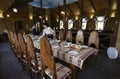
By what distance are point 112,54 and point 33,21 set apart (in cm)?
948

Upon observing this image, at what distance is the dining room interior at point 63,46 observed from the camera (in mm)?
1744

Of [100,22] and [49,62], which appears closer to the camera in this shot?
[49,62]

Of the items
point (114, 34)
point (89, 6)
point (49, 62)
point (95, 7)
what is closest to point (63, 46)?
point (49, 62)

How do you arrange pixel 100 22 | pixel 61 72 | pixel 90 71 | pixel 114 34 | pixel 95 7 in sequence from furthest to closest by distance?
pixel 100 22 < pixel 95 7 < pixel 114 34 < pixel 90 71 < pixel 61 72

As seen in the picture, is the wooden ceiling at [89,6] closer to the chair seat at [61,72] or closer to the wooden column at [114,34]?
the wooden column at [114,34]

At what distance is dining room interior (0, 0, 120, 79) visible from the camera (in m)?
1.74

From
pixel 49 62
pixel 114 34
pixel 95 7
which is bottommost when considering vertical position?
pixel 49 62

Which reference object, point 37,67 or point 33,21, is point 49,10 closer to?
point 33,21

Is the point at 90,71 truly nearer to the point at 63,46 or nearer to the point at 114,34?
the point at 63,46

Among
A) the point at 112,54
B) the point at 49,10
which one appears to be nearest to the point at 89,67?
the point at 112,54

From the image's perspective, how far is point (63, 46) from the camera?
7.79 ft

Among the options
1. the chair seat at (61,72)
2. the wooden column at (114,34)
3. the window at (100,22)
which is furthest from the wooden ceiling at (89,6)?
the chair seat at (61,72)

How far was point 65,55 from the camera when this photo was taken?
186 centimetres

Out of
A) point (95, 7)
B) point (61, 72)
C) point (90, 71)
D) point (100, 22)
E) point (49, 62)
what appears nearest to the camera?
point (49, 62)
